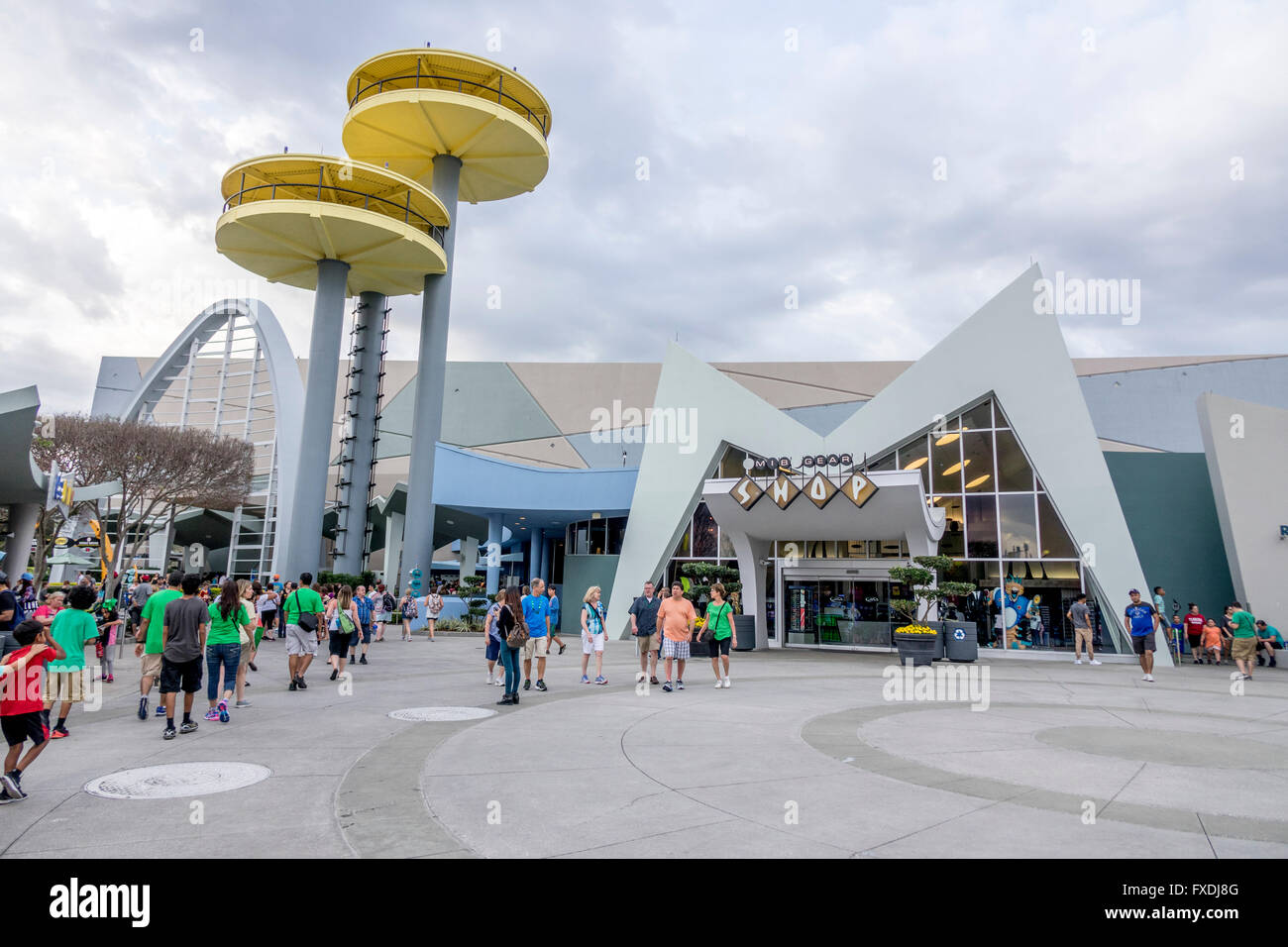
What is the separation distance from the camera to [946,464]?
2272 cm

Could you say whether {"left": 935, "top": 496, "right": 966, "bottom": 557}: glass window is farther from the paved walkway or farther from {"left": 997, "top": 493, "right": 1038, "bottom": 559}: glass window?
the paved walkway

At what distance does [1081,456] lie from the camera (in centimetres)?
2100

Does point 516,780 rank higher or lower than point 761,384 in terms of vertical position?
lower

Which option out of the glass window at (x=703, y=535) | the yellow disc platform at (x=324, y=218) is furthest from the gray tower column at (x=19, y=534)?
the glass window at (x=703, y=535)

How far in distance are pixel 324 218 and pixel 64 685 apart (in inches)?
910

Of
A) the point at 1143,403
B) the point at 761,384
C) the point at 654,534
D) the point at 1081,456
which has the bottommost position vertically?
the point at 654,534

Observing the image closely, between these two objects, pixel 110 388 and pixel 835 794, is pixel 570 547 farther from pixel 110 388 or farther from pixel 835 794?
pixel 110 388

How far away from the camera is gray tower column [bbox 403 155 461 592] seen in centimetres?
3019

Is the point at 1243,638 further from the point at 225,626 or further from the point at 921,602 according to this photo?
the point at 225,626
